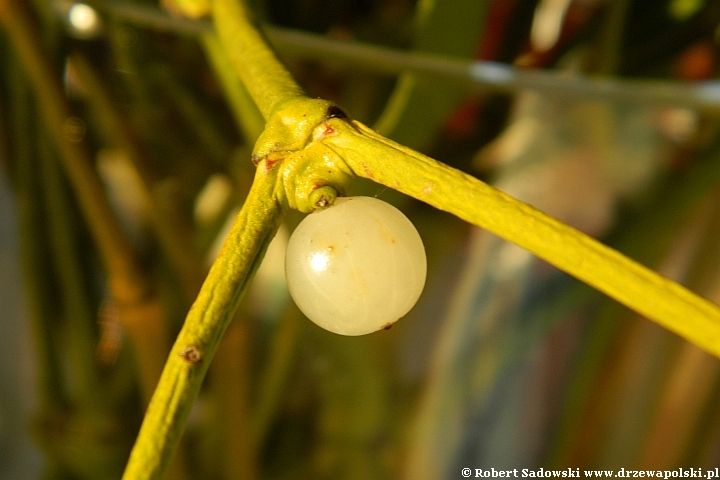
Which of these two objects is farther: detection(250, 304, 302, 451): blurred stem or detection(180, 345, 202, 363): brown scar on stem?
detection(250, 304, 302, 451): blurred stem

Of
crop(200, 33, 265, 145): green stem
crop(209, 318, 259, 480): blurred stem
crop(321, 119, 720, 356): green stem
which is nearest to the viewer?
crop(321, 119, 720, 356): green stem

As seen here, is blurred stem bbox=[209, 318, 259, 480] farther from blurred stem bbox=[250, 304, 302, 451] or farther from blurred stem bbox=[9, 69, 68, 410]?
blurred stem bbox=[9, 69, 68, 410]

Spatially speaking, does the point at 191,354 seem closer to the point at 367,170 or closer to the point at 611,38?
the point at 367,170

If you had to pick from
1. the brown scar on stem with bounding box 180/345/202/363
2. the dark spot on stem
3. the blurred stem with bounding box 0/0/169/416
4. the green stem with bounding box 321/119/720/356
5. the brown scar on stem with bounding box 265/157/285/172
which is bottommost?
the brown scar on stem with bounding box 180/345/202/363

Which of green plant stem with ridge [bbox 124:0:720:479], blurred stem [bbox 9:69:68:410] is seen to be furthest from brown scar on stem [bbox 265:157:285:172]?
blurred stem [bbox 9:69:68:410]

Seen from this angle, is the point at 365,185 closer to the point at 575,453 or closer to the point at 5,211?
the point at 575,453

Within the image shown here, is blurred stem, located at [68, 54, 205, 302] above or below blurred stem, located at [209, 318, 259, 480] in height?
above

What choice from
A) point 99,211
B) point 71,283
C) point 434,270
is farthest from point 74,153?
point 434,270

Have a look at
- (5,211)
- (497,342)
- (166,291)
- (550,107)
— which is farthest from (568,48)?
(5,211)
